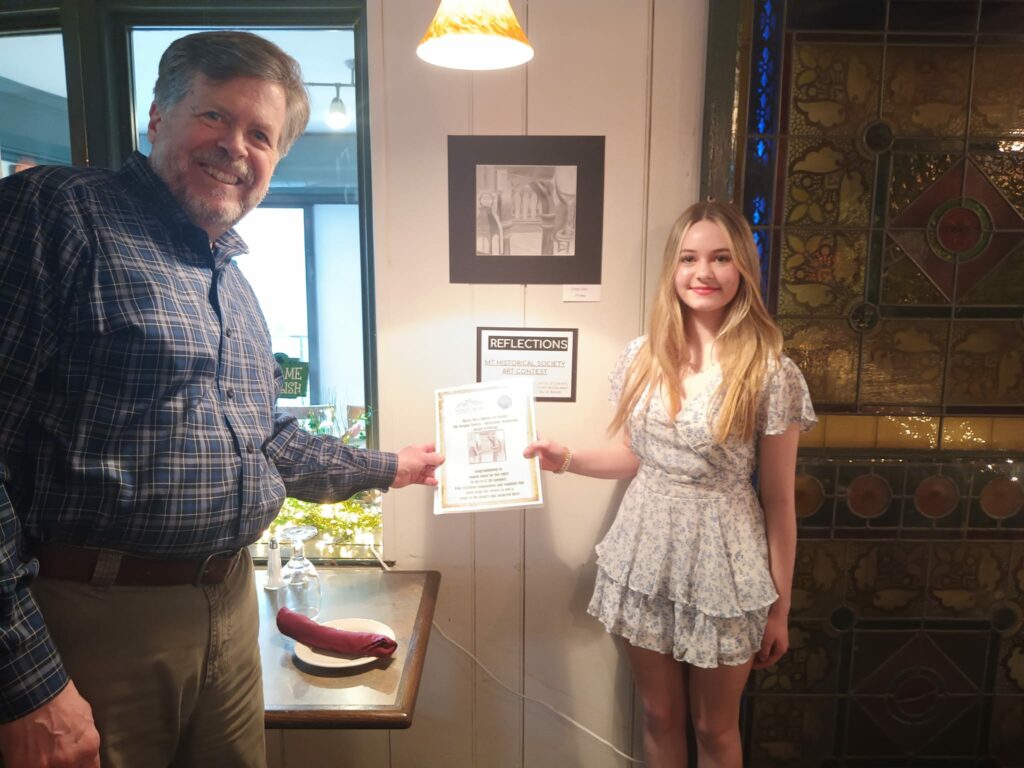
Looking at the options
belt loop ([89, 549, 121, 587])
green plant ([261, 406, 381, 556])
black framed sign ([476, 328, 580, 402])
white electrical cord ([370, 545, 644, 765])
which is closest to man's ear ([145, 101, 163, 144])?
belt loop ([89, 549, 121, 587])

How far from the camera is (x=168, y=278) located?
3.80ft

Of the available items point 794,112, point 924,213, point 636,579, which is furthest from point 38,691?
point 924,213

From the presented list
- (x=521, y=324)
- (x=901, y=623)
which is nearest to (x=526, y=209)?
(x=521, y=324)

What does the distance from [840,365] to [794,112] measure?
719 mm

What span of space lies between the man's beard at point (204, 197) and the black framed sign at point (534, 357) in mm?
883

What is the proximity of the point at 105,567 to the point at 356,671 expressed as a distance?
25.9 inches

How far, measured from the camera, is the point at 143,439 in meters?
1.09

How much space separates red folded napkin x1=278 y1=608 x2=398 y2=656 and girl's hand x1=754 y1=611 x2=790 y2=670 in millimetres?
913

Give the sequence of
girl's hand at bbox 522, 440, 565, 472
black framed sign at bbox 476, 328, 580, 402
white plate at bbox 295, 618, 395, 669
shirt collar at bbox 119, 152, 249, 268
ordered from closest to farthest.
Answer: shirt collar at bbox 119, 152, 249, 268, white plate at bbox 295, 618, 395, 669, girl's hand at bbox 522, 440, 565, 472, black framed sign at bbox 476, 328, 580, 402

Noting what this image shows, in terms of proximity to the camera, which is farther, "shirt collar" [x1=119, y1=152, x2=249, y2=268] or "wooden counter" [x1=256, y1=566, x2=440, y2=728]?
"wooden counter" [x1=256, y1=566, x2=440, y2=728]

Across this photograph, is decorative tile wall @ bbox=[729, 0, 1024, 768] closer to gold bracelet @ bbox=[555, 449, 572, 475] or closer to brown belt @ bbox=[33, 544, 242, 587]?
gold bracelet @ bbox=[555, 449, 572, 475]

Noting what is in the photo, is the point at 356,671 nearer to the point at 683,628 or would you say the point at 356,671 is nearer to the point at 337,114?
the point at 683,628

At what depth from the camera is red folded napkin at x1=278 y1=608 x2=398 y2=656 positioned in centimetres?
155

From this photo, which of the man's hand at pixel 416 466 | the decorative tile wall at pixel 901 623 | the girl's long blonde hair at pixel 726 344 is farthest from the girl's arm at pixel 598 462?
the decorative tile wall at pixel 901 623
